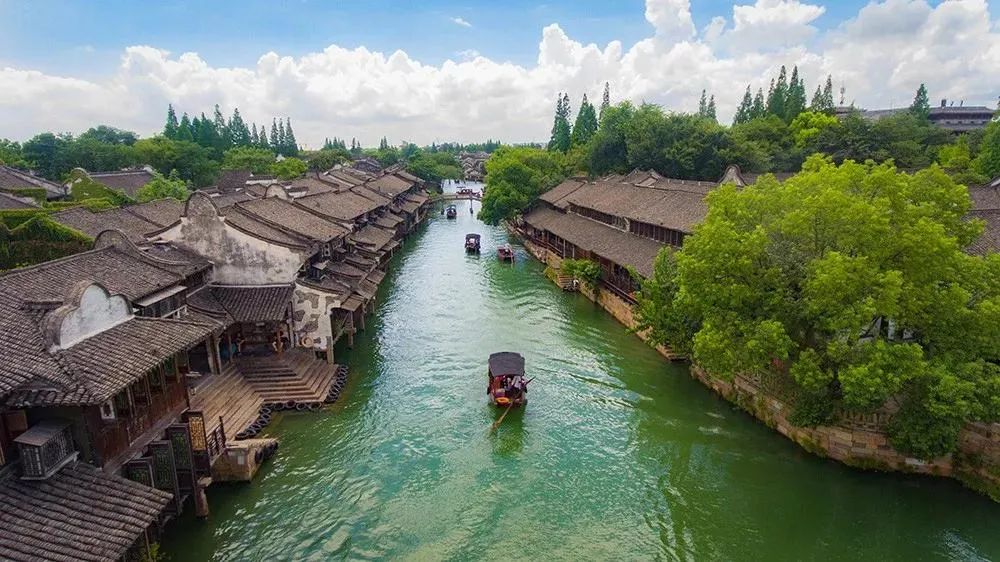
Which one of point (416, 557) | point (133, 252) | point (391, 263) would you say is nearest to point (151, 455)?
point (416, 557)

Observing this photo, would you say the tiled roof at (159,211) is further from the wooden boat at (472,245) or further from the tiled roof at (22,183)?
the wooden boat at (472,245)

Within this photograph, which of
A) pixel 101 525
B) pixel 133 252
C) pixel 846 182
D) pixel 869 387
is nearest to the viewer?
pixel 101 525

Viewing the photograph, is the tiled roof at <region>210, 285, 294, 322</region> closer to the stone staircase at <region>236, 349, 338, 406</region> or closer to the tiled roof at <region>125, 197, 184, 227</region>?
the stone staircase at <region>236, 349, 338, 406</region>

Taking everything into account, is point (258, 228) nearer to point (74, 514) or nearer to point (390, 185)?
point (74, 514)

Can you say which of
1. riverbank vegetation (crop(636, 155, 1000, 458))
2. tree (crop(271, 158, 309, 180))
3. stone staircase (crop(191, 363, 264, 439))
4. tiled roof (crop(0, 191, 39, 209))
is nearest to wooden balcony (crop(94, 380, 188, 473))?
stone staircase (crop(191, 363, 264, 439))

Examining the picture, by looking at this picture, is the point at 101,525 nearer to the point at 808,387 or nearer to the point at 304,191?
the point at 808,387

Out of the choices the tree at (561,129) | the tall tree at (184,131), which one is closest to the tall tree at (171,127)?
the tall tree at (184,131)

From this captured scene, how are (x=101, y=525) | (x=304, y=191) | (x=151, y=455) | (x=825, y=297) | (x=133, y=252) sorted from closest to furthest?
(x=101, y=525) < (x=151, y=455) < (x=825, y=297) < (x=133, y=252) < (x=304, y=191)
